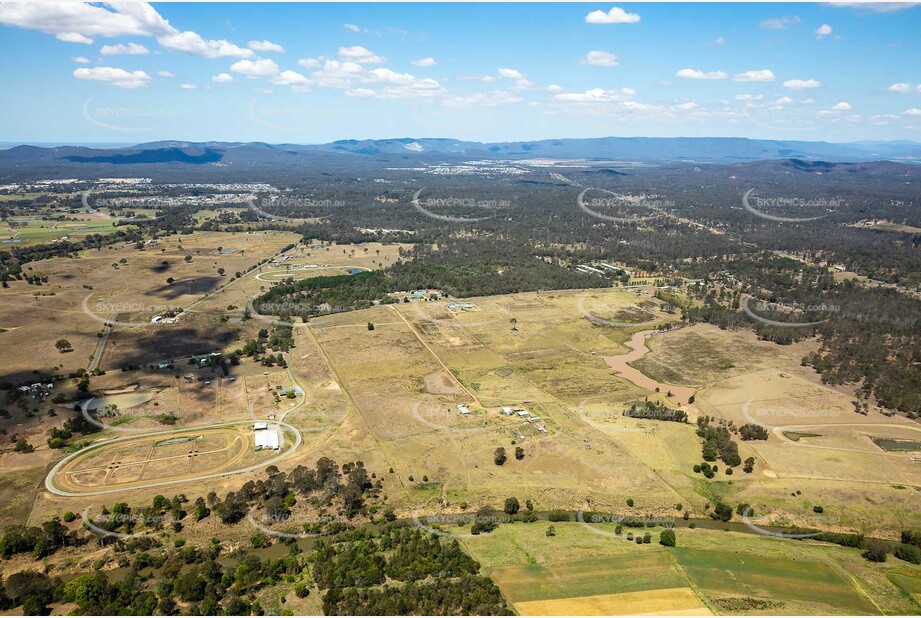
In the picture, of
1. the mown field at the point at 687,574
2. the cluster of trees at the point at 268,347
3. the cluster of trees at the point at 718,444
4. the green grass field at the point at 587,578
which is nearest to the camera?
the mown field at the point at 687,574

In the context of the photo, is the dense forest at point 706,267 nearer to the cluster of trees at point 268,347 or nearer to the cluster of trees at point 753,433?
the cluster of trees at point 268,347

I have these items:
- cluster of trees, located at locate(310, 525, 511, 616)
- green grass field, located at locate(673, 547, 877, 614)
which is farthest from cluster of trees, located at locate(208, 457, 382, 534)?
green grass field, located at locate(673, 547, 877, 614)

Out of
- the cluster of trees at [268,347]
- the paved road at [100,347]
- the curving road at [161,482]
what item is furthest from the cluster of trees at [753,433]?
the paved road at [100,347]

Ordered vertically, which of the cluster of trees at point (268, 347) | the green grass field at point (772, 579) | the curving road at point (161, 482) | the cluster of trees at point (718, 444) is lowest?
the green grass field at point (772, 579)

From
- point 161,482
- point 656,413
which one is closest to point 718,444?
point 656,413

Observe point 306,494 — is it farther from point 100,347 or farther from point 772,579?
point 100,347

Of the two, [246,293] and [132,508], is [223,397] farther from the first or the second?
[246,293]

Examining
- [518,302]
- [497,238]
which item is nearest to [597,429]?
[518,302]

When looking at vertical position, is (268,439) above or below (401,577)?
above

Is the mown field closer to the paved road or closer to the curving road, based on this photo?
the curving road

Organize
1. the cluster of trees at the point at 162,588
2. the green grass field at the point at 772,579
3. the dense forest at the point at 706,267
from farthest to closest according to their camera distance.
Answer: the dense forest at the point at 706,267 → the green grass field at the point at 772,579 → the cluster of trees at the point at 162,588

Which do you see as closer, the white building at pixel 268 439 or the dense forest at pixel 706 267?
the white building at pixel 268 439
